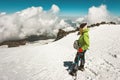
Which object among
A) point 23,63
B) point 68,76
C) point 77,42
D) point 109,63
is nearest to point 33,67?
point 23,63

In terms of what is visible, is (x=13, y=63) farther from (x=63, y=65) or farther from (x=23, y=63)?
(x=63, y=65)

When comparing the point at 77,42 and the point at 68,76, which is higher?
the point at 77,42

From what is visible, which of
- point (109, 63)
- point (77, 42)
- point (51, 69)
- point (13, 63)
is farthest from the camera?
point (13, 63)

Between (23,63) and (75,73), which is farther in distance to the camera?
(23,63)

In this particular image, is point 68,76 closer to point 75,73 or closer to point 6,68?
point 75,73

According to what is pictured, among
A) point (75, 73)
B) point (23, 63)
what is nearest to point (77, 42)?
point (75, 73)

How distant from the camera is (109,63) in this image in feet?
→ 44.4

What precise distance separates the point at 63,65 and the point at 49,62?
1.44 metres

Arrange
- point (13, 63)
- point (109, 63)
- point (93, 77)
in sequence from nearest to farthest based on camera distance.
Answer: point (93, 77) → point (109, 63) → point (13, 63)

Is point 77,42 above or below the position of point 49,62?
above

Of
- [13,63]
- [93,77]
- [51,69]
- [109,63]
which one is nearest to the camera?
[93,77]

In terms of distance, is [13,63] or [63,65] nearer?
[63,65]

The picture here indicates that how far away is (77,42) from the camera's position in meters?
11.7

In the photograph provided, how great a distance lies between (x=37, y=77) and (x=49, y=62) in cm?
312
